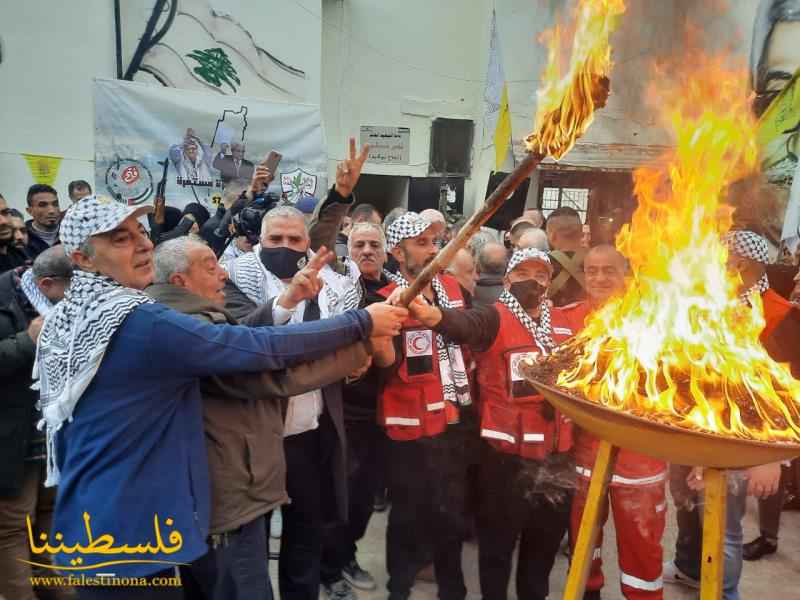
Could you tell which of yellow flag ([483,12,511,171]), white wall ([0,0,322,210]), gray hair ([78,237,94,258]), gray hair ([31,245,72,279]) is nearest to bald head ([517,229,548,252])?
gray hair ([31,245,72,279])

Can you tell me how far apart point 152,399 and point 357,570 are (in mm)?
2452

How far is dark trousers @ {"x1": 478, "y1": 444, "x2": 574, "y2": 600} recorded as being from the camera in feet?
11.2

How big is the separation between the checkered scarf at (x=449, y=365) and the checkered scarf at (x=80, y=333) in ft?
5.77

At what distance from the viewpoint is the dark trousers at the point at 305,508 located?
124 inches

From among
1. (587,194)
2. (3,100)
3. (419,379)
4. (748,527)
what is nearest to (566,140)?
(419,379)

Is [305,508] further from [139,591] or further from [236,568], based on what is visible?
[139,591]

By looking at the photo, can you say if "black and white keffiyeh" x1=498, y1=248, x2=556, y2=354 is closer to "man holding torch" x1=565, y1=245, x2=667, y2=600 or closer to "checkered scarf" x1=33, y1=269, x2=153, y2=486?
"man holding torch" x1=565, y1=245, x2=667, y2=600

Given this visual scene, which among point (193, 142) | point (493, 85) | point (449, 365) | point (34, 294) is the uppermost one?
point (493, 85)

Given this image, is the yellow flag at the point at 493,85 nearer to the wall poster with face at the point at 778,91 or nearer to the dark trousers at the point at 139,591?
the wall poster with face at the point at 778,91

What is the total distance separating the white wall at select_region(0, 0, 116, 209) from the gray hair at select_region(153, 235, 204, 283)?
799cm

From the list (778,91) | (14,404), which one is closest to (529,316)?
(14,404)

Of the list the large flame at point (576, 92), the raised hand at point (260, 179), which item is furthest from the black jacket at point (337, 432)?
the raised hand at point (260, 179)

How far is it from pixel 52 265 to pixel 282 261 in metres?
1.21

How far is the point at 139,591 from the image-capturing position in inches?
85.1
